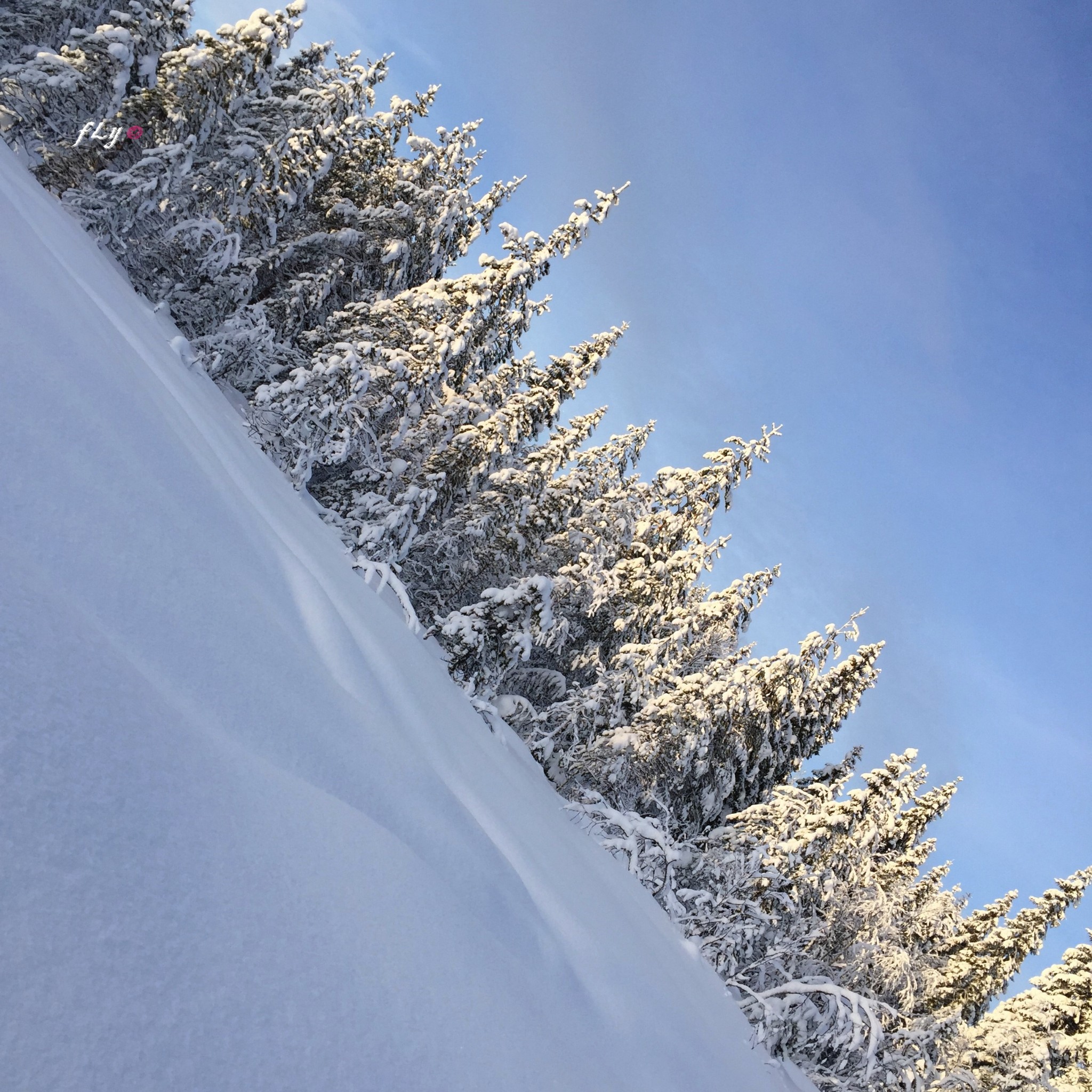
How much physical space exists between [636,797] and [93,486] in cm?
1871

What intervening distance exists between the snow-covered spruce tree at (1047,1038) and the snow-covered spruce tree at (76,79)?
33975 mm

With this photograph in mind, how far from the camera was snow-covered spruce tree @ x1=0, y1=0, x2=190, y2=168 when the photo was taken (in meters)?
16.2

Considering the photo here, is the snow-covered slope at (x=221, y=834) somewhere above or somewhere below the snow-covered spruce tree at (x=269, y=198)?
below

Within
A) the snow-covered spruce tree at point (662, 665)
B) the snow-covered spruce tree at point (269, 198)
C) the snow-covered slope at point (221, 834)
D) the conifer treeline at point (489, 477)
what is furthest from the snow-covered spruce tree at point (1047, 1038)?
the snow-covered spruce tree at point (269, 198)

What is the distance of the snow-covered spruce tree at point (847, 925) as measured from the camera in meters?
8.35

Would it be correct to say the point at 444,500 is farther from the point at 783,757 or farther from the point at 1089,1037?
the point at 1089,1037

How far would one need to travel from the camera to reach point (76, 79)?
1634 cm

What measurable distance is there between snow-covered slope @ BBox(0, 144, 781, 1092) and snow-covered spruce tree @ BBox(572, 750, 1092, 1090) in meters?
4.47

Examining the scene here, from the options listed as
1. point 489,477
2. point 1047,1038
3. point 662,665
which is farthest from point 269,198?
point 1047,1038

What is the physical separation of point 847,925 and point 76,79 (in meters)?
28.0

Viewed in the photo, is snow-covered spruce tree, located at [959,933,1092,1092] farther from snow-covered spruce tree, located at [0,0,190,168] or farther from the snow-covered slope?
snow-covered spruce tree, located at [0,0,190,168]

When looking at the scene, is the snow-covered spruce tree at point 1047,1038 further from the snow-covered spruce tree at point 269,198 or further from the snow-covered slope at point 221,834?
the snow-covered spruce tree at point 269,198

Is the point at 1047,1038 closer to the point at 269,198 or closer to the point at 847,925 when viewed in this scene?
the point at 847,925

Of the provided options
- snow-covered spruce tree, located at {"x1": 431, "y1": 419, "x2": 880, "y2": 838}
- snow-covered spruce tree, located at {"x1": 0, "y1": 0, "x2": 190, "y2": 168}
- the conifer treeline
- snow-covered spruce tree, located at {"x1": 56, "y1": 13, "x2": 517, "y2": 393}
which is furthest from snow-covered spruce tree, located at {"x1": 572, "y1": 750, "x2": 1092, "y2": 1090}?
snow-covered spruce tree, located at {"x1": 0, "y1": 0, "x2": 190, "y2": 168}
